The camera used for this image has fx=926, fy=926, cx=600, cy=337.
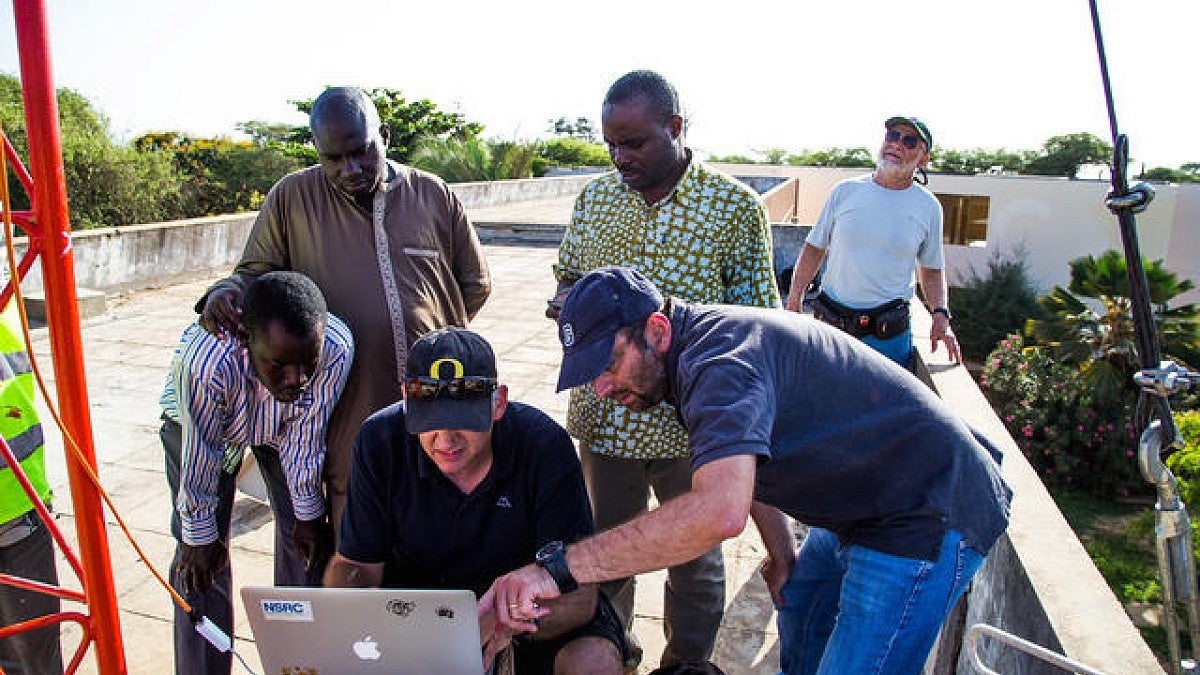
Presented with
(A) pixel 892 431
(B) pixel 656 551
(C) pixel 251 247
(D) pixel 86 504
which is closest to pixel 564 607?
(B) pixel 656 551

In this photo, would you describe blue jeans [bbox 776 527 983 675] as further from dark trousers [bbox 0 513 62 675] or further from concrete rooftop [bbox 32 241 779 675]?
dark trousers [bbox 0 513 62 675]

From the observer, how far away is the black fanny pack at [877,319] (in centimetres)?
396

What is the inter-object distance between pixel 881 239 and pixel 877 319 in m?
0.34

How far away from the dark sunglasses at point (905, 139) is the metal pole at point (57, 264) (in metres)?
3.19

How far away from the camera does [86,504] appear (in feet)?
5.70

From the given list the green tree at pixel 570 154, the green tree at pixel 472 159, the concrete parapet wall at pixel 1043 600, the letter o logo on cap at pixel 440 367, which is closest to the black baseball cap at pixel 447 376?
the letter o logo on cap at pixel 440 367

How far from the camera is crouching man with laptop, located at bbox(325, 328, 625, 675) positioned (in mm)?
2191

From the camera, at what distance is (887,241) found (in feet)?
12.9

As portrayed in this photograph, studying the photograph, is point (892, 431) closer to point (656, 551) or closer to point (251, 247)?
point (656, 551)

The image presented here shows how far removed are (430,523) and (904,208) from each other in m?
2.61

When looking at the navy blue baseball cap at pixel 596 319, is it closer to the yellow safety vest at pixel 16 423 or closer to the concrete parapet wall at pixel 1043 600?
the concrete parapet wall at pixel 1043 600

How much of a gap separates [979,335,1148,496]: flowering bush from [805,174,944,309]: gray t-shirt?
9.55 metres

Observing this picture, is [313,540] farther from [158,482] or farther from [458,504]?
[158,482]

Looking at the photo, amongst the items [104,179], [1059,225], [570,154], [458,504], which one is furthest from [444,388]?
[1059,225]
